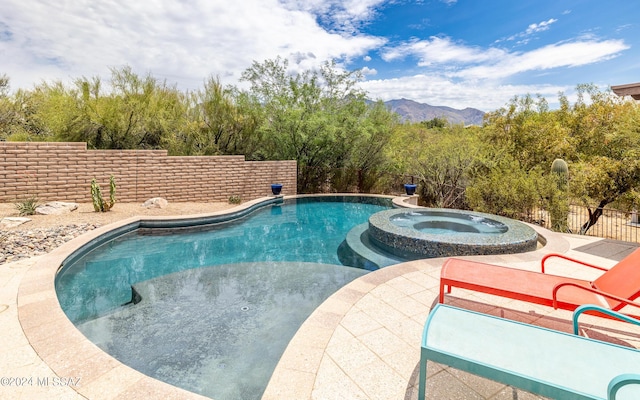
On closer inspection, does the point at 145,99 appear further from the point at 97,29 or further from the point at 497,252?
the point at 497,252

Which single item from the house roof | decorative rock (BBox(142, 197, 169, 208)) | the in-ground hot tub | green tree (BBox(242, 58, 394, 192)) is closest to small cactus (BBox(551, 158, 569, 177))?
the in-ground hot tub

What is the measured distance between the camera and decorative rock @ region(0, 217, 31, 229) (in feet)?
22.7

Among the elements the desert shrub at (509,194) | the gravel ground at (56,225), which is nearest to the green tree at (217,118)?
the gravel ground at (56,225)

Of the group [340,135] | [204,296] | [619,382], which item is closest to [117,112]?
[340,135]

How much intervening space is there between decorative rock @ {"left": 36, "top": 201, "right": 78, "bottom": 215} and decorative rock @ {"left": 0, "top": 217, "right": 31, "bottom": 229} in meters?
0.83

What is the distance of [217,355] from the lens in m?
3.23

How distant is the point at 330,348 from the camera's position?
2760mm

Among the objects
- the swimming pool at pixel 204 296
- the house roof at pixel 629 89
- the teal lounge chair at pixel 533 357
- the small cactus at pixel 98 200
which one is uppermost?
the house roof at pixel 629 89

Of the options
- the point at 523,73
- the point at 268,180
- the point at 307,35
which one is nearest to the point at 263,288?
the point at 268,180

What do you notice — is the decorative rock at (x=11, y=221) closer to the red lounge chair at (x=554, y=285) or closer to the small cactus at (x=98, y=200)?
the small cactus at (x=98, y=200)

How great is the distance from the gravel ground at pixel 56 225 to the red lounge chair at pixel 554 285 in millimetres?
6711

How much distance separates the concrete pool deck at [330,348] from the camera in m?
2.28

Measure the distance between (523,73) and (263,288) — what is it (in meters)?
26.6

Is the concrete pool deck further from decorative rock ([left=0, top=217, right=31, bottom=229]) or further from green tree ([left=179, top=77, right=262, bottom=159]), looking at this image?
green tree ([left=179, top=77, right=262, bottom=159])
